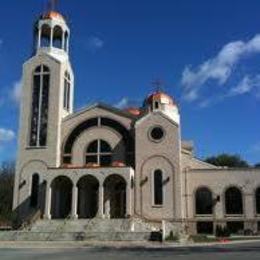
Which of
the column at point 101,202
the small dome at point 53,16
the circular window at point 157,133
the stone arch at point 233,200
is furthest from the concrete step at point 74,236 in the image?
the small dome at point 53,16

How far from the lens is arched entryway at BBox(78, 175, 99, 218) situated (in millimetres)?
48969

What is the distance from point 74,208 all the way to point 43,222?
2.87 m

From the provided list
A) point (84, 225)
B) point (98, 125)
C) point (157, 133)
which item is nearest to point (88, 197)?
point (84, 225)

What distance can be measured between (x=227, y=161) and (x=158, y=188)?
39.4 meters

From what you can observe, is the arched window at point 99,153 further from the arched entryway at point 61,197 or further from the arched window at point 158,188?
the arched window at point 158,188

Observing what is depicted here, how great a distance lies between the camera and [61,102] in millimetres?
51812

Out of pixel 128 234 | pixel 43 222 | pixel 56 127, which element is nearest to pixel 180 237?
pixel 128 234

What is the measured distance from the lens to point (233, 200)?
50.8 metres

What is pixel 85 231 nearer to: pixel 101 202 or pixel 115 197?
pixel 101 202

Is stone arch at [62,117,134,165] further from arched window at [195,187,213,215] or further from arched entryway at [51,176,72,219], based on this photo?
arched window at [195,187,213,215]

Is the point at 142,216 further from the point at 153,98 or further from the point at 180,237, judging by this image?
the point at 153,98

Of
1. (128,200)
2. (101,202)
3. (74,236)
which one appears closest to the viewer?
(74,236)

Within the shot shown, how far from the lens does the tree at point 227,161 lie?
279 ft

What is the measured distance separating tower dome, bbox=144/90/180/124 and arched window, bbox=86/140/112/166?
631 centimetres
